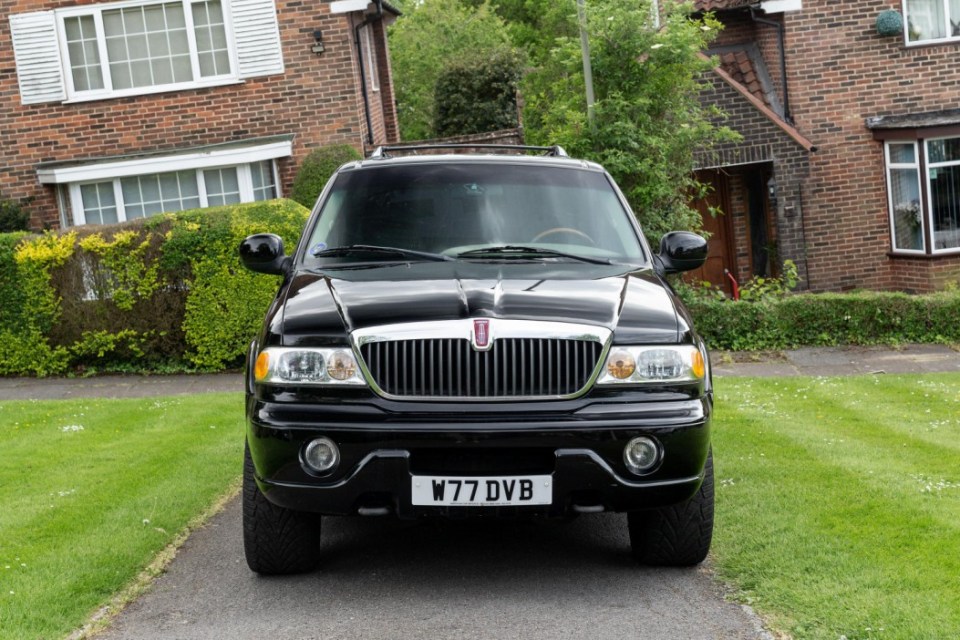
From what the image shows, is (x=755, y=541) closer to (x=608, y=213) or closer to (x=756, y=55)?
(x=608, y=213)

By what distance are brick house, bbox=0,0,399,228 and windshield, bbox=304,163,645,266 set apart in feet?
42.3

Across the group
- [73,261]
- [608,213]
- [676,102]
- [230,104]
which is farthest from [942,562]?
[230,104]

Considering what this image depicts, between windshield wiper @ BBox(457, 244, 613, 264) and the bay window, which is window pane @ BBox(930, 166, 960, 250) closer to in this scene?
the bay window

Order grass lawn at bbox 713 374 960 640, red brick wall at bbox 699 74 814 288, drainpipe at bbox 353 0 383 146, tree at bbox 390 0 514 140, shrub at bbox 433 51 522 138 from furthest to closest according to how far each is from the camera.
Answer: tree at bbox 390 0 514 140 < shrub at bbox 433 51 522 138 < red brick wall at bbox 699 74 814 288 < drainpipe at bbox 353 0 383 146 < grass lawn at bbox 713 374 960 640

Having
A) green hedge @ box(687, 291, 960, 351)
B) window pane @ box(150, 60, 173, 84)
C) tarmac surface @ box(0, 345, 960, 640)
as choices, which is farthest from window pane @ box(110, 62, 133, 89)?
tarmac surface @ box(0, 345, 960, 640)

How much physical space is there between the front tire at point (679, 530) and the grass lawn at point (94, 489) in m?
2.32

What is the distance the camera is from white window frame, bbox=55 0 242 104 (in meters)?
19.1

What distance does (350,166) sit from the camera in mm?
6707

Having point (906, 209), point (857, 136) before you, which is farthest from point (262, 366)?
point (906, 209)

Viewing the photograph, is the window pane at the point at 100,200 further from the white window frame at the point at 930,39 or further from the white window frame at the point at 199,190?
the white window frame at the point at 930,39

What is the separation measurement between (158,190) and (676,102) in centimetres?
802

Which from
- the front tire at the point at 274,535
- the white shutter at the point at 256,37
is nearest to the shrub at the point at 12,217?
the white shutter at the point at 256,37

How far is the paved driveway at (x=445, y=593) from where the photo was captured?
484 centimetres

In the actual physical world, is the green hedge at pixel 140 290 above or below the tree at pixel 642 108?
below
